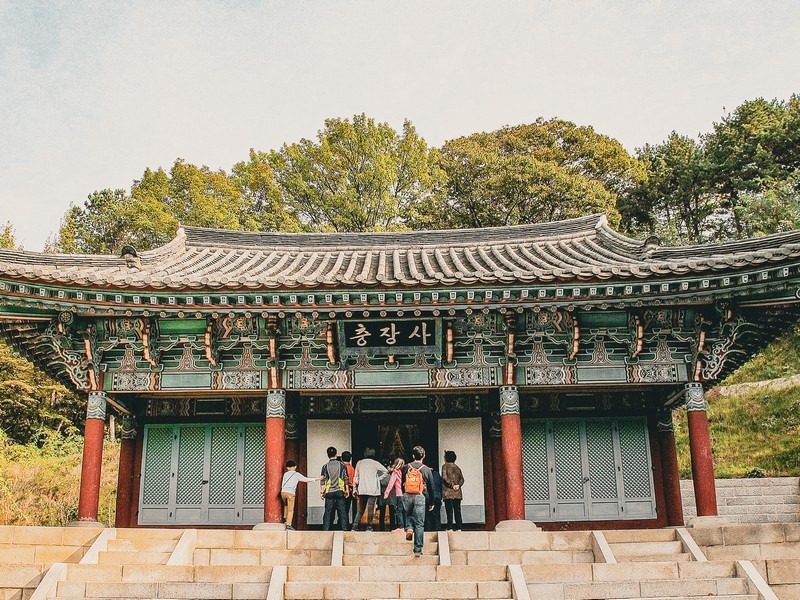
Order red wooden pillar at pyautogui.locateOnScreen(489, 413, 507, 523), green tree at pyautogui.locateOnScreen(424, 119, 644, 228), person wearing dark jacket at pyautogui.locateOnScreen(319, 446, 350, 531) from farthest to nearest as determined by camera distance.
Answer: green tree at pyautogui.locateOnScreen(424, 119, 644, 228) → red wooden pillar at pyautogui.locateOnScreen(489, 413, 507, 523) → person wearing dark jacket at pyautogui.locateOnScreen(319, 446, 350, 531)

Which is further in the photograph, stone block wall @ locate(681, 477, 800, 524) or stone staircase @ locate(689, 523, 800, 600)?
stone block wall @ locate(681, 477, 800, 524)

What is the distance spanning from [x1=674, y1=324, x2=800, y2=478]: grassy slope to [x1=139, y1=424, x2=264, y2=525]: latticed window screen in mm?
15598

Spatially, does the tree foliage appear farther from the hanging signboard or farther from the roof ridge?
the hanging signboard

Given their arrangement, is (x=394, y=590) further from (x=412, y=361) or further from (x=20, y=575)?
(x=412, y=361)

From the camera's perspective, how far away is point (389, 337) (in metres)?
13.4

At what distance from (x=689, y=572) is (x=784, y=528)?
2272mm

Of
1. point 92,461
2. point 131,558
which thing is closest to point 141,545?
point 131,558

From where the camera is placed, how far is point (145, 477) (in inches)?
590

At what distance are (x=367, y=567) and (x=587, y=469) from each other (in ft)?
21.8

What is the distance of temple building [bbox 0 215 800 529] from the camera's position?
12.1 meters

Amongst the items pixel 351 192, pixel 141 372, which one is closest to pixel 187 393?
pixel 141 372

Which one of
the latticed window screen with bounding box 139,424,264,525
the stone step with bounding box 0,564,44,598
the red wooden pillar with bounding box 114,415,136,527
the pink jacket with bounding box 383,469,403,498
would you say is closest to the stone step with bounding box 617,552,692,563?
the pink jacket with bounding box 383,469,403,498

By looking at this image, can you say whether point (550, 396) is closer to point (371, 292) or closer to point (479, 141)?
point (371, 292)

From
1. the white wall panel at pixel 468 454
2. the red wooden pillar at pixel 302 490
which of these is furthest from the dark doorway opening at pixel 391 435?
the red wooden pillar at pixel 302 490
